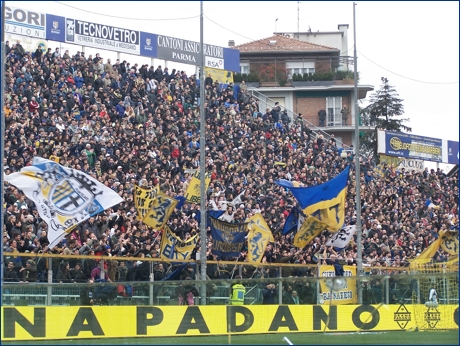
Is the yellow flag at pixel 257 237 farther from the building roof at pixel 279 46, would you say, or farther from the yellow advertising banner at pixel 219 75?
the building roof at pixel 279 46

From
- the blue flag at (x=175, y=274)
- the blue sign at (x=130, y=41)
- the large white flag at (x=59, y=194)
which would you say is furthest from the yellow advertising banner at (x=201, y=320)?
the blue sign at (x=130, y=41)

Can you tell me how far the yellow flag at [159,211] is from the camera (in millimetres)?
31391

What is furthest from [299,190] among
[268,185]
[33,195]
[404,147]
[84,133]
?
[404,147]

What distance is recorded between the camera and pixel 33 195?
27109 mm

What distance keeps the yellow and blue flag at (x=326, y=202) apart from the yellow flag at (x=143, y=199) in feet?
20.1

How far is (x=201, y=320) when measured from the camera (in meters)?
26.3

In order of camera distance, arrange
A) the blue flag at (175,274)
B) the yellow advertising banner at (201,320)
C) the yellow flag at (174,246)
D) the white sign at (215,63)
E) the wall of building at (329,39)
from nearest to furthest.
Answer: the yellow advertising banner at (201,320) → the blue flag at (175,274) → the yellow flag at (174,246) → the white sign at (215,63) → the wall of building at (329,39)

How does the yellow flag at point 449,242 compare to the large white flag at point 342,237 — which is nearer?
the yellow flag at point 449,242

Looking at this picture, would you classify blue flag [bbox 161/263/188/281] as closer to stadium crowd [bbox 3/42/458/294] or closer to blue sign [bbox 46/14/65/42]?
stadium crowd [bbox 3/42/458/294]

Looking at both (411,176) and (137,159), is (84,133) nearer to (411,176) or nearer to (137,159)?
(137,159)

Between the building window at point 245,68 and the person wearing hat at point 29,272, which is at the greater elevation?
the building window at point 245,68

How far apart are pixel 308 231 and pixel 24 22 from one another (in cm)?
1720

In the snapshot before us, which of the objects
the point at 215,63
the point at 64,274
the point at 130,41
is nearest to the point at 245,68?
the point at 215,63

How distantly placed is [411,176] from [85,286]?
98.7 ft
